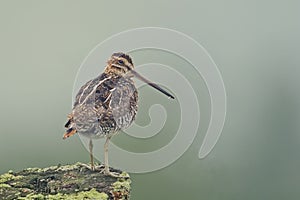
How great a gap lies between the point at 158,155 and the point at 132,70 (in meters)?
0.33

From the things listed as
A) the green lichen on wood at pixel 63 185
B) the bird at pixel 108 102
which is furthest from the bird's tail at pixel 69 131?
the green lichen on wood at pixel 63 185

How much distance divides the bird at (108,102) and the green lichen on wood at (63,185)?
10cm

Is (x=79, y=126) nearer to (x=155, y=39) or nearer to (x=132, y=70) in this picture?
(x=132, y=70)

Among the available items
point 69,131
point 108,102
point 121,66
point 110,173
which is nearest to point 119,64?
point 121,66

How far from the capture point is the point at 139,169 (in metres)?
1.65

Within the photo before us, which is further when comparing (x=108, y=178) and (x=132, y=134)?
(x=132, y=134)

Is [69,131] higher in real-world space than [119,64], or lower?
lower

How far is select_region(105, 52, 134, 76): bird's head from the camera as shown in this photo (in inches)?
60.7

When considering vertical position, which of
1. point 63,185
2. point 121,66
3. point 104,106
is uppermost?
point 121,66

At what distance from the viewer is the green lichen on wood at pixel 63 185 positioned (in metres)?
1.49

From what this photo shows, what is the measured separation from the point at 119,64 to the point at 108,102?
0.14m

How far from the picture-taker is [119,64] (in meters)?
1.55

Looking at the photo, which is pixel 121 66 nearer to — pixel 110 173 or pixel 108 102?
pixel 108 102

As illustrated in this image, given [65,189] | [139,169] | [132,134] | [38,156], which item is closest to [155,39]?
[132,134]
